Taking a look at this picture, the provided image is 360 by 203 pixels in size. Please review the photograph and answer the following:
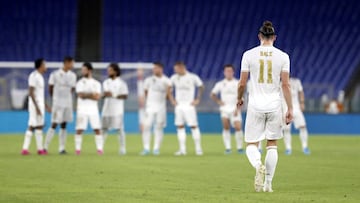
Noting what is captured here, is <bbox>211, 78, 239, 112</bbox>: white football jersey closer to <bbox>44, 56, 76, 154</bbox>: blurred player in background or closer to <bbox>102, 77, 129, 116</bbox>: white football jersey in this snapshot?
Result: <bbox>102, 77, 129, 116</bbox>: white football jersey

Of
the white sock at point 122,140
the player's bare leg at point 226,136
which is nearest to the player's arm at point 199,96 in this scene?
the player's bare leg at point 226,136

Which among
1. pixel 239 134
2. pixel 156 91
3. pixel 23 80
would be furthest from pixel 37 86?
pixel 23 80

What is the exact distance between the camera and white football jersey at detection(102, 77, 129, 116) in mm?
21797

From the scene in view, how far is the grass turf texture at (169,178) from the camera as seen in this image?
35.7 feet

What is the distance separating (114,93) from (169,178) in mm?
8082

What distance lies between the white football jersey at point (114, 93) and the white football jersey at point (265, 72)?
10490mm

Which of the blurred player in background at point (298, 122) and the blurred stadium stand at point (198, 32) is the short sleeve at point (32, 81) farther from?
the blurred stadium stand at point (198, 32)

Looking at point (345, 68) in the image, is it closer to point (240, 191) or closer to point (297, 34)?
→ point (297, 34)

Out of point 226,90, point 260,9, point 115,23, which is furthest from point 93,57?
point 226,90

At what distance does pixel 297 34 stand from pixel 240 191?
103ft

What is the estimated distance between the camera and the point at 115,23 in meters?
42.6

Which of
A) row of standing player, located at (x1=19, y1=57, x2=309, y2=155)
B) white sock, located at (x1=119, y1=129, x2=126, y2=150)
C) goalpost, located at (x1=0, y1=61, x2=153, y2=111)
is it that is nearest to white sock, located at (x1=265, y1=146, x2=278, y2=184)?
row of standing player, located at (x1=19, y1=57, x2=309, y2=155)

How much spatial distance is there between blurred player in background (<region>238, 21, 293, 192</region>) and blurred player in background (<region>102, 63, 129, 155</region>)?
1035cm

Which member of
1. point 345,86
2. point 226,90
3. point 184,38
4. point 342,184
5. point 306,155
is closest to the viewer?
point 342,184
